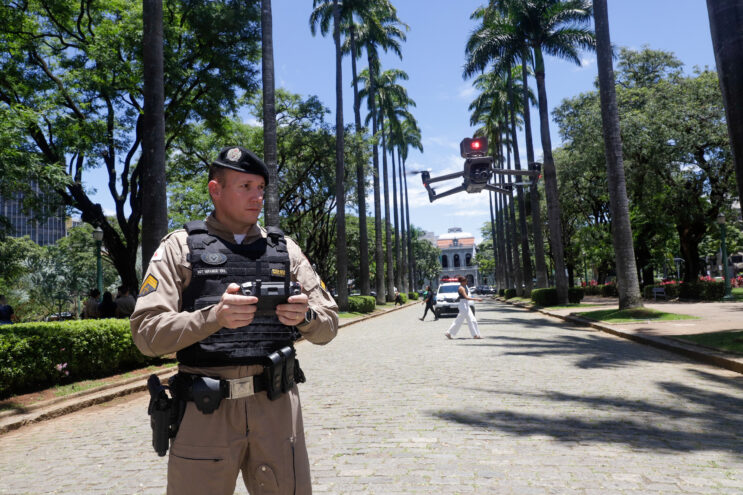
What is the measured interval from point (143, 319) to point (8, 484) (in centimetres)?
360

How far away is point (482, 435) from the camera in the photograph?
201 inches

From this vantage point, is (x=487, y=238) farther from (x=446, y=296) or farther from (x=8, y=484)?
(x=8, y=484)

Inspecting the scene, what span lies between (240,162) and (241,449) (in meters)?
1.16

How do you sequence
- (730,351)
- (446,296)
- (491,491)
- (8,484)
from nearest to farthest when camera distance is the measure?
(491,491)
(8,484)
(730,351)
(446,296)

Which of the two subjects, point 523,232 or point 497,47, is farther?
point 523,232

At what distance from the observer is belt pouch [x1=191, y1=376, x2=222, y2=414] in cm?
198

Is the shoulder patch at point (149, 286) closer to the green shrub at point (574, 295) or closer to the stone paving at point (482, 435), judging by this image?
the stone paving at point (482, 435)

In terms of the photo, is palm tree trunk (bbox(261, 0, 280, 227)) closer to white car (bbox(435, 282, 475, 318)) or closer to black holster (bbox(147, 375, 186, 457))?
white car (bbox(435, 282, 475, 318))

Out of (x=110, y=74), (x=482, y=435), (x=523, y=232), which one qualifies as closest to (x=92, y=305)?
(x=110, y=74)

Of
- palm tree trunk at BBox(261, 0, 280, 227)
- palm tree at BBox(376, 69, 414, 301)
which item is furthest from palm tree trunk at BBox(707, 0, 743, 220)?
palm tree at BBox(376, 69, 414, 301)

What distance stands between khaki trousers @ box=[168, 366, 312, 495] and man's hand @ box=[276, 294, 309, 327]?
1.07 feet

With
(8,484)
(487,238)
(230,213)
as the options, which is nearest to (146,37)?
(8,484)

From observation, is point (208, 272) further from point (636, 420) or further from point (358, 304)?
point (358, 304)

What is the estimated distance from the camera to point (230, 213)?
2281 mm
